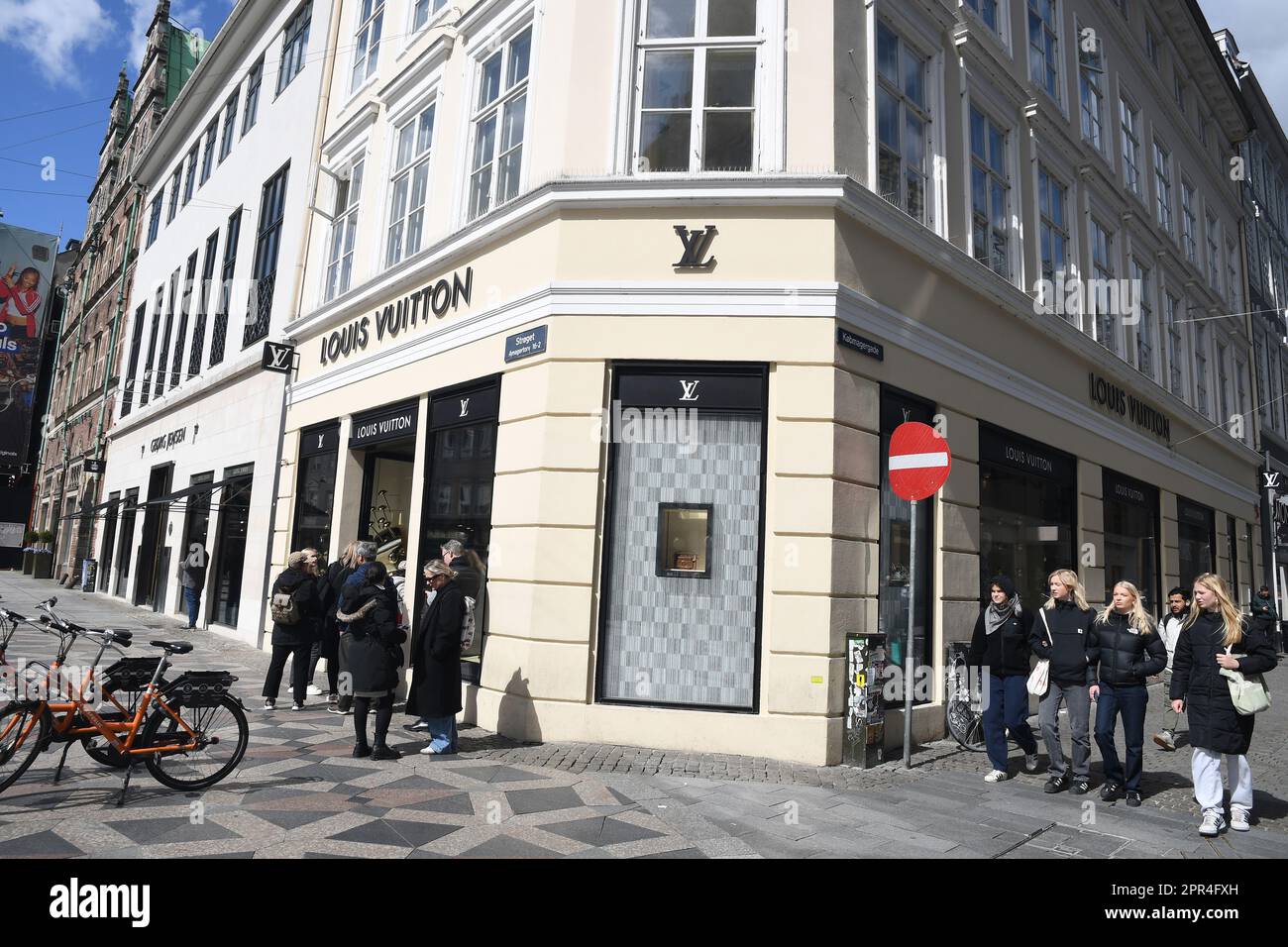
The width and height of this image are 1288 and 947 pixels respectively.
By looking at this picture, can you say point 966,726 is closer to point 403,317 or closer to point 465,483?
point 465,483

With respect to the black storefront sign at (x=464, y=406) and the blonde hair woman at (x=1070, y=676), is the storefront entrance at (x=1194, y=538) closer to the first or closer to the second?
the blonde hair woman at (x=1070, y=676)

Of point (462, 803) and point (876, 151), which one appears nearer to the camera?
point (462, 803)

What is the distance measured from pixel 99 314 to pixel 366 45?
95.9 ft

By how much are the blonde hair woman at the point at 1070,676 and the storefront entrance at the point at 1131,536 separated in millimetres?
7642

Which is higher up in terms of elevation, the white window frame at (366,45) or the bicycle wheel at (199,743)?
the white window frame at (366,45)

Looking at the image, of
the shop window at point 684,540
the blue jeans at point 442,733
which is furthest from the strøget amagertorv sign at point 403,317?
the blue jeans at point 442,733

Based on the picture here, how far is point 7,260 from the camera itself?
48.8 metres

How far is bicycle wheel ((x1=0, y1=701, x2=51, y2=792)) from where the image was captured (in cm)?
518

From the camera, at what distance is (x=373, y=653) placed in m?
7.20

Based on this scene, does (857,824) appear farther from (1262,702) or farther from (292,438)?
(292,438)

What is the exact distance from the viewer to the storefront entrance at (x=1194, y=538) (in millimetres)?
17797

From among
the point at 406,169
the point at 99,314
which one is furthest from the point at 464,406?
the point at 99,314
